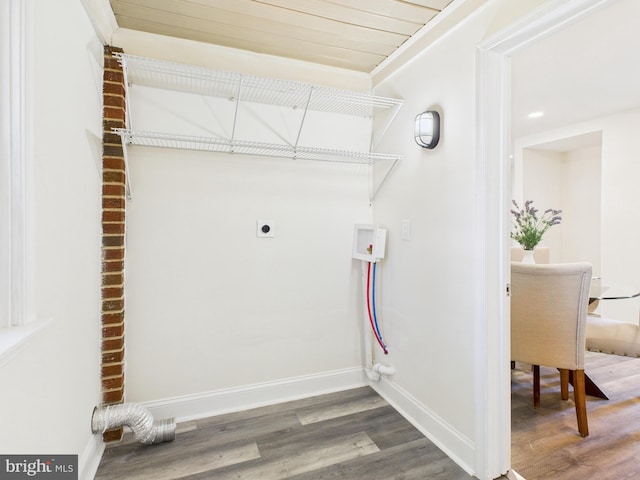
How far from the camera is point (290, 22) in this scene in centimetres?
176

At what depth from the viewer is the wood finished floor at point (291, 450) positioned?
1.56 meters

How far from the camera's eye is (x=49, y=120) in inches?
43.3

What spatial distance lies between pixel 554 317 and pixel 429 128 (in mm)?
1330

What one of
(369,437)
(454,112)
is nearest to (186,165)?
(454,112)

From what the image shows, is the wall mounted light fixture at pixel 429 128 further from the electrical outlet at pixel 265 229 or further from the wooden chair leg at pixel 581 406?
the wooden chair leg at pixel 581 406

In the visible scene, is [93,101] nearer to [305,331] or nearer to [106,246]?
[106,246]

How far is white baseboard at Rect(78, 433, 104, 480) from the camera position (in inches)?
56.1

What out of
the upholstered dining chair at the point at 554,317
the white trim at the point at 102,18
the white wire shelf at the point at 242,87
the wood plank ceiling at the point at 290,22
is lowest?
the upholstered dining chair at the point at 554,317

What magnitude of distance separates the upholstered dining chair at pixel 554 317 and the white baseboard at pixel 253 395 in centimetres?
114

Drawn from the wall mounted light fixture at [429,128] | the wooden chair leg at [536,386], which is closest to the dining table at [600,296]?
the wooden chair leg at [536,386]

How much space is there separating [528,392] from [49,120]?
3.12 m

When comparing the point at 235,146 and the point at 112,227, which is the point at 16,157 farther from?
the point at 235,146

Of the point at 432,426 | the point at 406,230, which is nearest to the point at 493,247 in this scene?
the point at 406,230

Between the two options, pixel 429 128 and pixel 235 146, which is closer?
pixel 429 128
